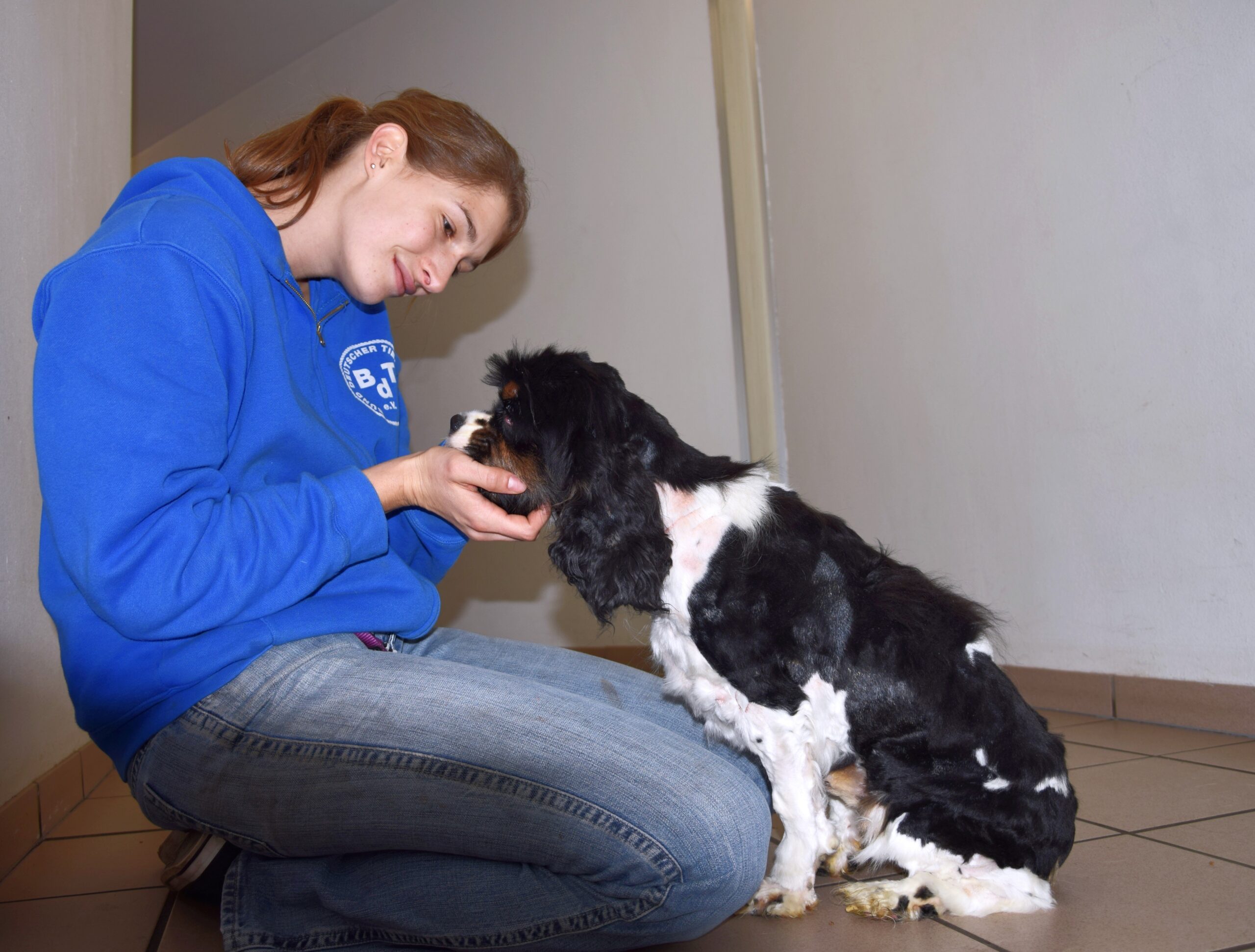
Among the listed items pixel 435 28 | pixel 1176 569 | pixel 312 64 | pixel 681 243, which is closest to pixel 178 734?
pixel 1176 569

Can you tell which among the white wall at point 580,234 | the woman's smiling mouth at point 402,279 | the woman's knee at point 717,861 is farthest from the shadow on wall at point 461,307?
the woman's knee at point 717,861

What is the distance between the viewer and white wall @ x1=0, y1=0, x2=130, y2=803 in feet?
7.76

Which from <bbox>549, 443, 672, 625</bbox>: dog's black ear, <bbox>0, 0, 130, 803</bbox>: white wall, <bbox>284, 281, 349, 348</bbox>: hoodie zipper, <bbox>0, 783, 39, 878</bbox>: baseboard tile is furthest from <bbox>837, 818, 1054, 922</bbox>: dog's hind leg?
<bbox>0, 0, 130, 803</bbox>: white wall

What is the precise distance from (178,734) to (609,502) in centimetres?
98

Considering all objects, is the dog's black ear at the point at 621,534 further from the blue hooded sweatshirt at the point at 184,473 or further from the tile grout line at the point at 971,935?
the tile grout line at the point at 971,935

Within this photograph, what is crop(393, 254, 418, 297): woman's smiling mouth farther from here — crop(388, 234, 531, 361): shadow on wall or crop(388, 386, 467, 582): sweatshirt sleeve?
crop(388, 234, 531, 361): shadow on wall

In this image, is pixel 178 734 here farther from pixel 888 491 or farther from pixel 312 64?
pixel 312 64

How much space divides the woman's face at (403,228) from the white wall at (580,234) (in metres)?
2.96

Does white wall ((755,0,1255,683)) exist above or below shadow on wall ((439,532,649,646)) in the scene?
above

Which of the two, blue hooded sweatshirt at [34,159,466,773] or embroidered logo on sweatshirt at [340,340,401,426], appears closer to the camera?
blue hooded sweatshirt at [34,159,466,773]

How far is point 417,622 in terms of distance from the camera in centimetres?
211

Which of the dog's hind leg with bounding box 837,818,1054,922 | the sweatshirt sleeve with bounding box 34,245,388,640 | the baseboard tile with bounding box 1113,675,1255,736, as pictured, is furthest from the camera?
the baseboard tile with bounding box 1113,675,1255,736

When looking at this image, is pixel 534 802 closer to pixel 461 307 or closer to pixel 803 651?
pixel 803 651

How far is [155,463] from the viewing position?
1509 millimetres
